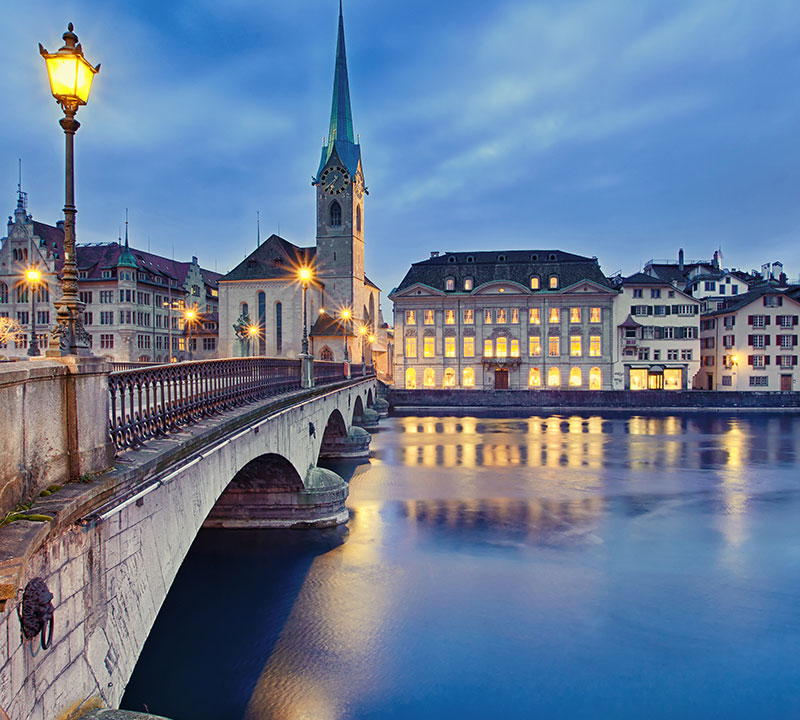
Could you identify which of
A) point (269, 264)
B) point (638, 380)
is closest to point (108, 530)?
point (269, 264)

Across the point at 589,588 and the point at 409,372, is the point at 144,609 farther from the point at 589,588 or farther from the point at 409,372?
the point at 409,372

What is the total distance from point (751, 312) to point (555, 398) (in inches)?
953

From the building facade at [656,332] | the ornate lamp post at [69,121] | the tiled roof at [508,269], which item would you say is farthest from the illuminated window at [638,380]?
the ornate lamp post at [69,121]

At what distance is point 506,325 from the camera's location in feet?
230

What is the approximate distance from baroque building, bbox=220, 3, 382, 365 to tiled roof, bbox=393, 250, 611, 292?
865cm

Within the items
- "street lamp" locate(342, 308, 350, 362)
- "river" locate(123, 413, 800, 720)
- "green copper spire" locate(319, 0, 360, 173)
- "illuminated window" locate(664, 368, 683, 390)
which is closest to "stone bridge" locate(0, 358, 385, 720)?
"river" locate(123, 413, 800, 720)

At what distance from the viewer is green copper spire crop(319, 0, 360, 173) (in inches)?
2501

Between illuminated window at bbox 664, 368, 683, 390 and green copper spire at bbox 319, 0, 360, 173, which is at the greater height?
green copper spire at bbox 319, 0, 360, 173

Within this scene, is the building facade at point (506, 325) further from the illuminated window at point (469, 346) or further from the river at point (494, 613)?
the river at point (494, 613)

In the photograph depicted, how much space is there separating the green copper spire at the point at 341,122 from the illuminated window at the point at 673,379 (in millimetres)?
42717

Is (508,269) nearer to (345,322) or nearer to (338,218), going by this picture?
(338,218)

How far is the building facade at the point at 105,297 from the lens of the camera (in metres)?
59.2

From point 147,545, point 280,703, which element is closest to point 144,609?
point 147,545

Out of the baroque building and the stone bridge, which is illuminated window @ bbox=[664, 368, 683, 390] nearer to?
the baroque building
